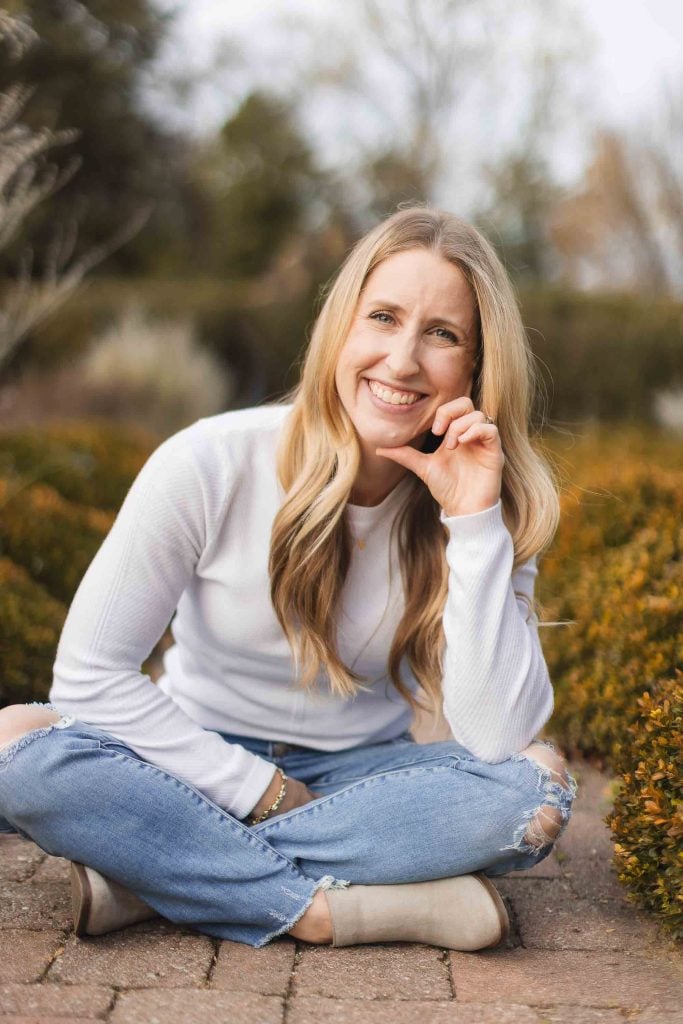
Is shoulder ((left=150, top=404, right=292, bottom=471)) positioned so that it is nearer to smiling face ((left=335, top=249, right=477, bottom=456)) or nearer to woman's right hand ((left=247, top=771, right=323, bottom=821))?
smiling face ((left=335, top=249, right=477, bottom=456))

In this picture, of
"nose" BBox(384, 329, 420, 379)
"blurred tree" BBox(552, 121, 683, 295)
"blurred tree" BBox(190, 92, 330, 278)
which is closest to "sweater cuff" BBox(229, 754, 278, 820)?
"nose" BBox(384, 329, 420, 379)

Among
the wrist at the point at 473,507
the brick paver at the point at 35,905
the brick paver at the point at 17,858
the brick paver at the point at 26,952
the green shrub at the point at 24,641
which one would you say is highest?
the wrist at the point at 473,507

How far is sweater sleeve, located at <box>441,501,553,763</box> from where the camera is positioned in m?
2.19

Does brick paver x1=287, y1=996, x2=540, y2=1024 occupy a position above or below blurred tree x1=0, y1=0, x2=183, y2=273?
below

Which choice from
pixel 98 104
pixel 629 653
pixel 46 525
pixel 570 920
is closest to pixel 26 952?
pixel 570 920

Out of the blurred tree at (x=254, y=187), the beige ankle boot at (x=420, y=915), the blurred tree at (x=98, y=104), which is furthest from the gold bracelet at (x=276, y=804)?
the blurred tree at (x=254, y=187)

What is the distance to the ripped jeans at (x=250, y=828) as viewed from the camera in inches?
80.9

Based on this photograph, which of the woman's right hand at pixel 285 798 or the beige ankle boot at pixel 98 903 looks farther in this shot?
the woman's right hand at pixel 285 798

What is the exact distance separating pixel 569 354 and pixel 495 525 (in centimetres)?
899

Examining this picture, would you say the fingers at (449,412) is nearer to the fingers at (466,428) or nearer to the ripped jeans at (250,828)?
the fingers at (466,428)

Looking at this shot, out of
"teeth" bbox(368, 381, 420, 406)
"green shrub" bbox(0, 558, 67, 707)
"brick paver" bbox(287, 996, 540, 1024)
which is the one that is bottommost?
"brick paver" bbox(287, 996, 540, 1024)

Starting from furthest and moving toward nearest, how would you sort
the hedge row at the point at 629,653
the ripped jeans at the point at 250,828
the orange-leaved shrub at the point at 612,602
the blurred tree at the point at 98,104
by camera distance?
the blurred tree at the point at 98,104 < the orange-leaved shrub at the point at 612,602 < the hedge row at the point at 629,653 < the ripped jeans at the point at 250,828

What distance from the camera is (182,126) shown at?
15.8 metres

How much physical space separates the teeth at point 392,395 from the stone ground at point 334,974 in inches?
42.0
